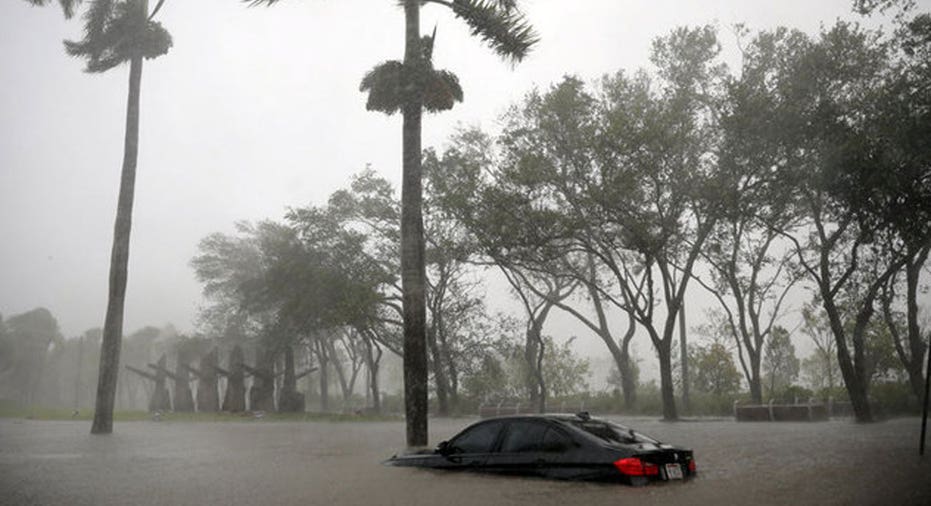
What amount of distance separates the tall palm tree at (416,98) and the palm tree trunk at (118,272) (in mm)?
12959

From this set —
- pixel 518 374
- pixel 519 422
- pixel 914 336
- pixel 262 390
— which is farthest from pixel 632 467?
pixel 518 374

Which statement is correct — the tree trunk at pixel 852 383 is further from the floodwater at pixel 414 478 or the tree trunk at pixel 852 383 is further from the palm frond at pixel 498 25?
the palm frond at pixel 498 25

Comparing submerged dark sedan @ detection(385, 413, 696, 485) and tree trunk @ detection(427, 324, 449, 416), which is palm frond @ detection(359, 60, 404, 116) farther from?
tree trunk @ detection(427, 324, 449, 416)

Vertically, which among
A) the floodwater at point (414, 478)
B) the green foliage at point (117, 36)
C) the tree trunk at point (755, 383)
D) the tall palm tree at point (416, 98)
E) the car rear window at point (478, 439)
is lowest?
the floodwater at point (414, 478)

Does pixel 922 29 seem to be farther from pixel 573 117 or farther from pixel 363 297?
pixel 363 297

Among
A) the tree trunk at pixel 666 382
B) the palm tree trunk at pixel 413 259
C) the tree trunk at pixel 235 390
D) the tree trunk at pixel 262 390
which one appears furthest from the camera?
the tree trunk at pixel 262 390

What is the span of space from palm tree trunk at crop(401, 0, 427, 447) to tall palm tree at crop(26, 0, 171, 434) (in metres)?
13.8

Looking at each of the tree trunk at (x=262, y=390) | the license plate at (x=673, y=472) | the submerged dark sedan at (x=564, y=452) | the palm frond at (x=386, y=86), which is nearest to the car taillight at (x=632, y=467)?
the submerged dark sedan at (x=564, y=452)

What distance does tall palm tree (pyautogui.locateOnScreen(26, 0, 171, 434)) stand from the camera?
79.2 feet

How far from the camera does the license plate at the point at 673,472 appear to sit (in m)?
8.33

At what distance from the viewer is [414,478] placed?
31.7 ft

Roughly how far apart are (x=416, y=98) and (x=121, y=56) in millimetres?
15707

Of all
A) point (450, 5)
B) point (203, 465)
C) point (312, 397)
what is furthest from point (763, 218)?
point (312, 397)

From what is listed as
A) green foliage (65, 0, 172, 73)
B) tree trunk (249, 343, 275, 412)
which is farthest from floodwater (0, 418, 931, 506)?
tree trunk (249, 343, 275, 412)
